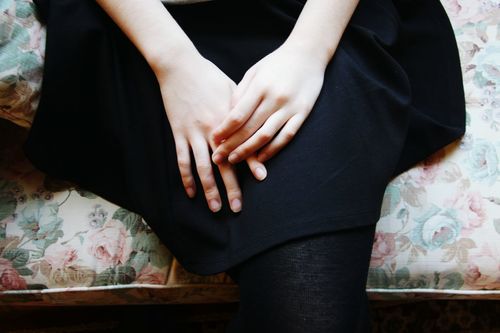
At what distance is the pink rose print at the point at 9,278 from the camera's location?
0.69 metres

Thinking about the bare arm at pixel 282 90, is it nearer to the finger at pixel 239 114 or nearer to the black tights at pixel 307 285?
the finger at pixel 239 114

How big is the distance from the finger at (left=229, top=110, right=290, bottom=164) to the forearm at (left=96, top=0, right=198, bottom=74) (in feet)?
0.47

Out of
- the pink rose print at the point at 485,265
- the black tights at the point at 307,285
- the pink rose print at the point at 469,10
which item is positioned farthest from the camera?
the pink rose print at the point at 469,10

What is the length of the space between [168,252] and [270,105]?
0.29m

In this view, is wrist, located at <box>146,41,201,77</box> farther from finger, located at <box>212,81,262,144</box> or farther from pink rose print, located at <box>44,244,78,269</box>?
pink rose print, located at <box>44,244,78,269</box>

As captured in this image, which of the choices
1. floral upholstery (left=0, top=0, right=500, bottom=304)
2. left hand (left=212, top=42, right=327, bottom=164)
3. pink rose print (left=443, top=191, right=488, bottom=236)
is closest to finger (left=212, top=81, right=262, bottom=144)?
left hand (left=212, top=42, right=327, bottom=164)

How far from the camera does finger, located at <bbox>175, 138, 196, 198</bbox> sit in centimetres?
59

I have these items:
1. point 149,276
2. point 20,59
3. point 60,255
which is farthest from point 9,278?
point 20,59

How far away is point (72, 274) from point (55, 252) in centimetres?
4

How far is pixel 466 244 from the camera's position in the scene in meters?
0.69

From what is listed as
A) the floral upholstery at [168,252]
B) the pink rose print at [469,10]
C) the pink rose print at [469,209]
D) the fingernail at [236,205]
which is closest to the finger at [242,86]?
the fingernail at [236,205]

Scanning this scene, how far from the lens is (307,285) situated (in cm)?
53

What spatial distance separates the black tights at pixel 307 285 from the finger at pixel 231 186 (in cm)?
7

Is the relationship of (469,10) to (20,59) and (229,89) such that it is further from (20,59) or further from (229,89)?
(20,59)
